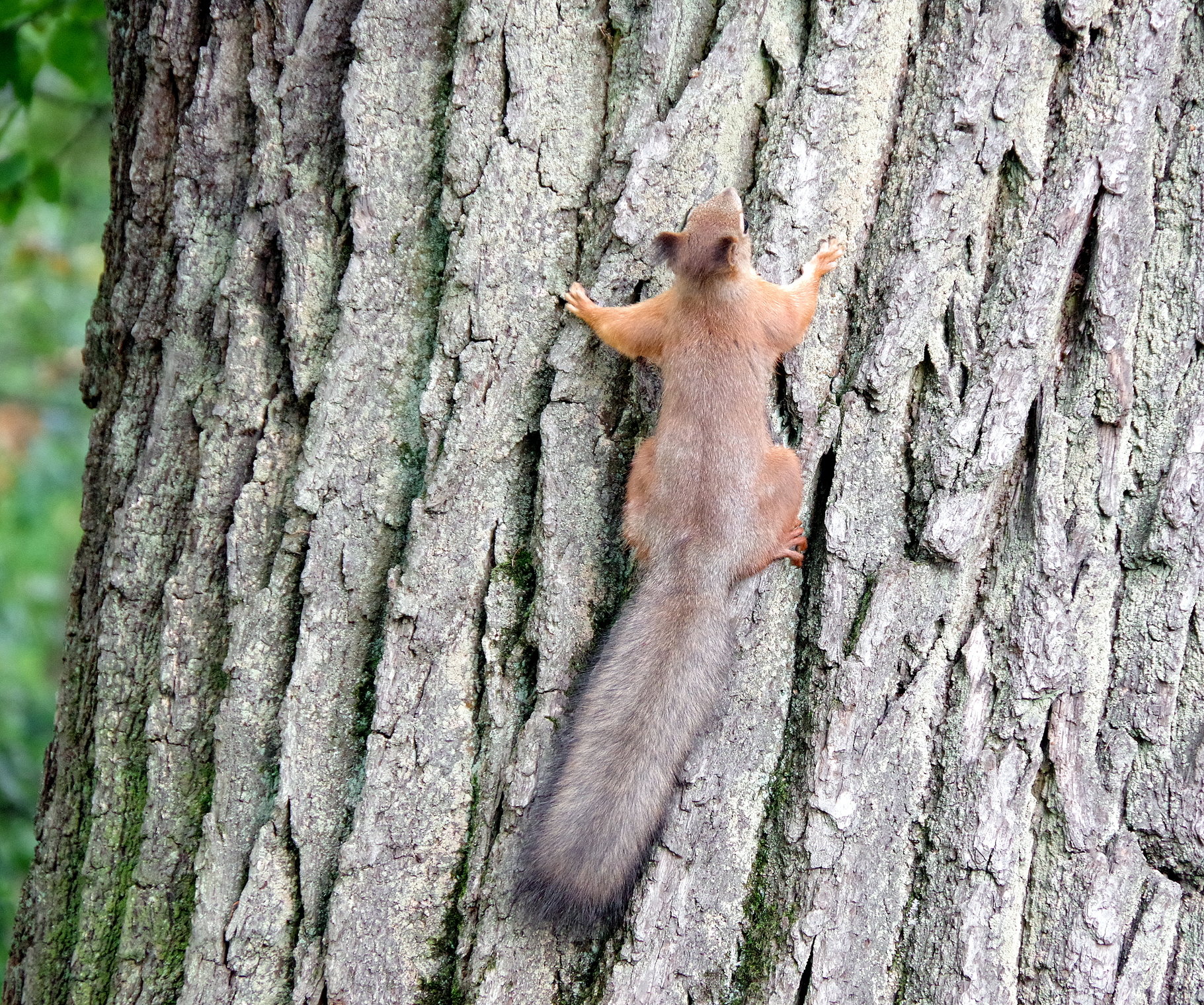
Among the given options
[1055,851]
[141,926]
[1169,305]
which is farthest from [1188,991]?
[141,926]

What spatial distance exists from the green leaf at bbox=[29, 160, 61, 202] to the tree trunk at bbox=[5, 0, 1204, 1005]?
1.58 meters

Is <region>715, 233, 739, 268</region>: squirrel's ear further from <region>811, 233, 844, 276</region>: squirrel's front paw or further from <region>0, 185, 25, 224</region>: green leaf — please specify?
<region>0, 185, 25, 224</region>: green leaf

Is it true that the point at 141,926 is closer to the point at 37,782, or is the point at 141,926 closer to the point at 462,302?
the point at 462,302

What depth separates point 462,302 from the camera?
2.13m

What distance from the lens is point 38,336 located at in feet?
23.3

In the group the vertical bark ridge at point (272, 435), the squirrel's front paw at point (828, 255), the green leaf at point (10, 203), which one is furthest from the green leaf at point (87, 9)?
the squirrel's front paw at point (828, 255)

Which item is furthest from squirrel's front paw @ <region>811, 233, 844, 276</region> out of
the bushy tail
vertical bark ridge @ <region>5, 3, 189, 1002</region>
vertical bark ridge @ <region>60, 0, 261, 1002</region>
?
vertical bark ridge @ <region>5, 3, 189, 1002</region>

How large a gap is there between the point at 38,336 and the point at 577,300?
644cm

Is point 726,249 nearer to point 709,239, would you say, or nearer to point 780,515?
point 709,239

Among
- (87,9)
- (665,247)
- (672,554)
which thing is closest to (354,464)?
(672,554)

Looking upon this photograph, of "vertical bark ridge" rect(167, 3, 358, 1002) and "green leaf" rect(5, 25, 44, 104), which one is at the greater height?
"green leaf" rect(5, 25, 44, 104)

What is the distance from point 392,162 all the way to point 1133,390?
1.66 meters

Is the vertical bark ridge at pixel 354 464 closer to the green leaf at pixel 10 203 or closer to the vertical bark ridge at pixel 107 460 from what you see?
the vertical bark ridge at pixel 107 460

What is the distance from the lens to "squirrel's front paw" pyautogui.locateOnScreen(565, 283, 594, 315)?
2.12 meters
